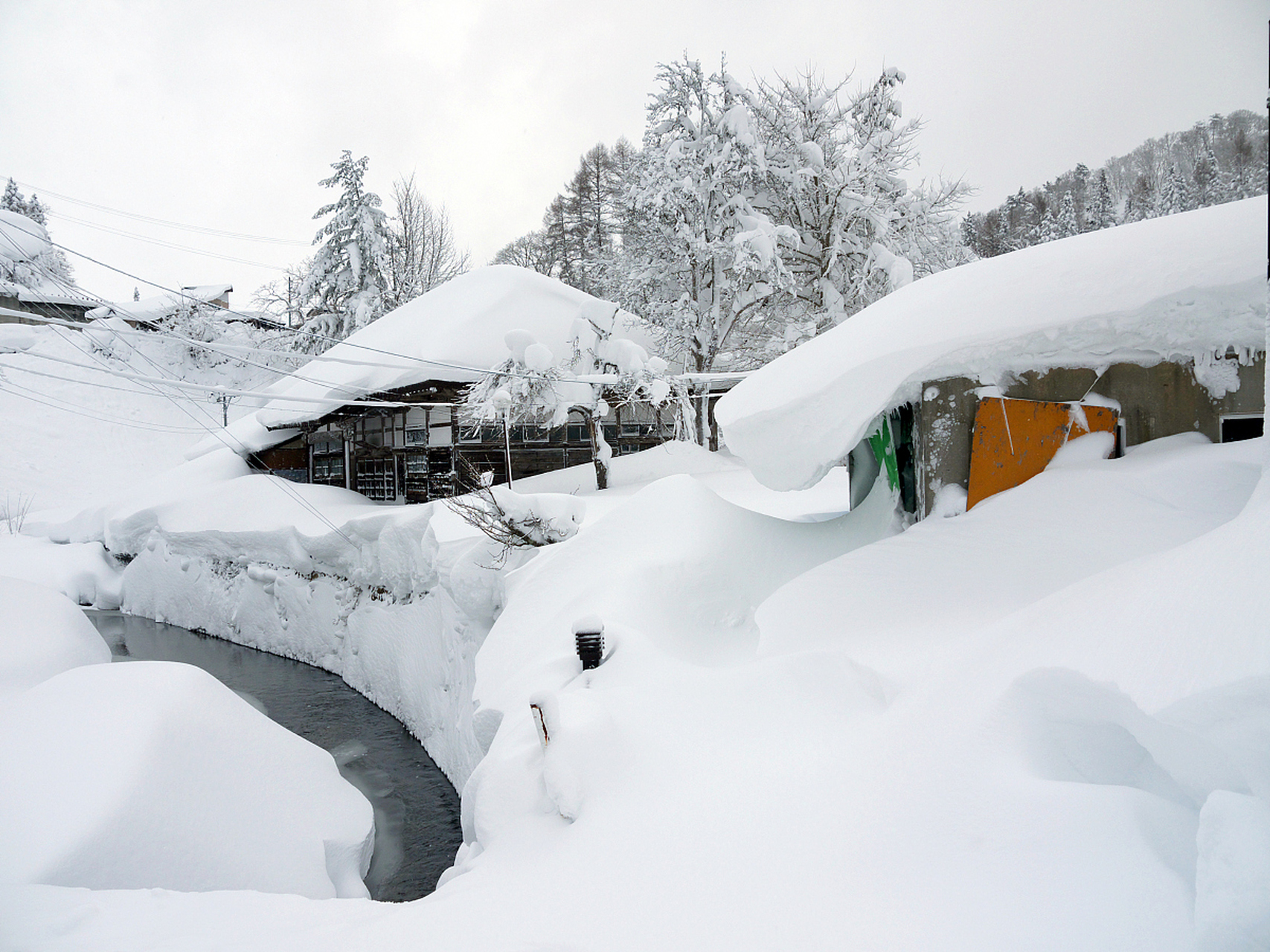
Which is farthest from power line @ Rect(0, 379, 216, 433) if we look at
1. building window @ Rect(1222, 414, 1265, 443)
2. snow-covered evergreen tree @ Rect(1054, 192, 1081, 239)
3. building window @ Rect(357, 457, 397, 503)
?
building window @ Rect(1222, 414, 1265, 443)

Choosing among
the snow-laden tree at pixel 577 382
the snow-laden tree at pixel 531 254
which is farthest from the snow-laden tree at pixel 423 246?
the snow-laden tree at pixel 577 382

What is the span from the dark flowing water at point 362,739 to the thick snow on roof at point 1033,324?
5.35m

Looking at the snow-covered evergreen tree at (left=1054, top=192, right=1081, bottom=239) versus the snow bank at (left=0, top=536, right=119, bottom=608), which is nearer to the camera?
A: the snow-covered evergreen tree at (left=1054, top=192, right=1081, bottom=239)

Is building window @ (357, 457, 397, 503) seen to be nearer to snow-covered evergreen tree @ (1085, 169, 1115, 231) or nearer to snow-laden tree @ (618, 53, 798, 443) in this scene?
snow-laden tree @ (618, 53, 798, 443)

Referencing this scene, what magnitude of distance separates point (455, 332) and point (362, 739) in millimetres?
8716

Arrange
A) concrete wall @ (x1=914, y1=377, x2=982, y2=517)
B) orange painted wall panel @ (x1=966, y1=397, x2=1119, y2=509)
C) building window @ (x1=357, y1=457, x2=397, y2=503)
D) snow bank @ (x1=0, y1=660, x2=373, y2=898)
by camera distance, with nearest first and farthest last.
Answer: snow bank @ (x1=0, y1=660, x2=373, y2=898), orange painted wall panel @ (x1=966, y1=397, x2=1119, y2=509), concrete wall @ (x1=914, y1=377, x2=982, y2=517), building window @ (x1=357, y1=457, x2=397, y2=503)

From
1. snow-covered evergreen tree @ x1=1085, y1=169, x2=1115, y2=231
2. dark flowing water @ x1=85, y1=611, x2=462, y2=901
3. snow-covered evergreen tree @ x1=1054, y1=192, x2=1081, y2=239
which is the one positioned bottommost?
dark flowing water @ x1=85, y1=611, x2=462, y2=901

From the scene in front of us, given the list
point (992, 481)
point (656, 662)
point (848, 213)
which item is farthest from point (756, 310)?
point (656, 662)

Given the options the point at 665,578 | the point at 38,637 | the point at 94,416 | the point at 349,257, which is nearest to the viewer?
the point at 665,578

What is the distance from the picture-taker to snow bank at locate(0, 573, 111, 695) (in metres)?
7.31

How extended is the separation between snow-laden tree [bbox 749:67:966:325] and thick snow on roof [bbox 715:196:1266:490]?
12140 millimetres

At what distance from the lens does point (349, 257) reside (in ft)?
79.0

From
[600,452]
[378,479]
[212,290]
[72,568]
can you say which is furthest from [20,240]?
[212,290]

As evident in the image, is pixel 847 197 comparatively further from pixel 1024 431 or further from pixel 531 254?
pixel 531 254
